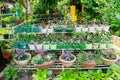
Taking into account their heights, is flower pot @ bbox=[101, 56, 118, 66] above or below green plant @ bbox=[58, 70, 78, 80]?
above

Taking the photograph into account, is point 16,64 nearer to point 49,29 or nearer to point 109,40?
point 49,29

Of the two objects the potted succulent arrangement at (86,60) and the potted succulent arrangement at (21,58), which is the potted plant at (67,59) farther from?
the potted succulent arrangement at (21,58)

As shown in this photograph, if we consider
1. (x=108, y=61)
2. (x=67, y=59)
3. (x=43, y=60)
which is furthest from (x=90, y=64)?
(x=43, y=60)

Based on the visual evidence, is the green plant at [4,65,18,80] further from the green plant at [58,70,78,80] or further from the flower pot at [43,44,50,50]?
the green plant at [58,70,78,80]

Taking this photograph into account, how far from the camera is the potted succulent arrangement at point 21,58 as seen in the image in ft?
13.7

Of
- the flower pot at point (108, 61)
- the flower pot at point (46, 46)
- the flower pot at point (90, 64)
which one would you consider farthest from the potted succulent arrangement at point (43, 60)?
the flower pot at point (108, 61)

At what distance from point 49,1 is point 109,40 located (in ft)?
8.22

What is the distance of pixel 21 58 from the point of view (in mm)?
4301

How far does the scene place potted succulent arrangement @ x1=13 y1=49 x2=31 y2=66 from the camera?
4184mm

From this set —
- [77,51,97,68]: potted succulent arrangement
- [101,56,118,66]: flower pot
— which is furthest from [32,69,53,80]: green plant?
[101,56,118,66]: flower pot

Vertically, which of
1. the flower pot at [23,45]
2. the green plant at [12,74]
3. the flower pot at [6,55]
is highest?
the flower pot at [23,45]

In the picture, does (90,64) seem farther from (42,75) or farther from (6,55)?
(6,55)

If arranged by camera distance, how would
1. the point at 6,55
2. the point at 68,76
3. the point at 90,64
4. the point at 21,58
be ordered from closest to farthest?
the point at 68,76 < the point at 90,64 < the point at 21,58 < the point at 6,55

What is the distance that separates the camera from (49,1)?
19.4 feet
